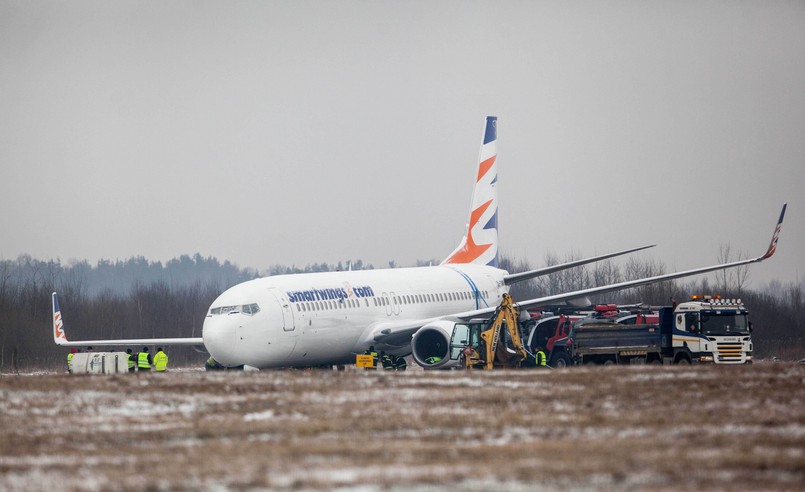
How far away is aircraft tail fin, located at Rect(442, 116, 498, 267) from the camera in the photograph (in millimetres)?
57562

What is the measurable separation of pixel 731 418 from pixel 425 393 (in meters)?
7.75

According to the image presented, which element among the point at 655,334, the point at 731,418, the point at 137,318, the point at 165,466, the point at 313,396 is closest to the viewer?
the point at 165,466

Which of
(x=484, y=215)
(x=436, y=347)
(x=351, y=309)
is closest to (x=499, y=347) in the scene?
(x=436, y=347)

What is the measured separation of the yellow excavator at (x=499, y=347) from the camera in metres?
42.5

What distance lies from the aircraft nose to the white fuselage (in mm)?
33

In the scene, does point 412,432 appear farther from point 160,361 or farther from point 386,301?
point 160,361

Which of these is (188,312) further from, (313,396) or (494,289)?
(313,396)

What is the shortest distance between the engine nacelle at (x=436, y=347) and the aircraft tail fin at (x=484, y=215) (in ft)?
39.7

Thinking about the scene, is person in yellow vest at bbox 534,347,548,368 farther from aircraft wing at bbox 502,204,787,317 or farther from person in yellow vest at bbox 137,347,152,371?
person in yellow vest at bbox 137,347,152,371

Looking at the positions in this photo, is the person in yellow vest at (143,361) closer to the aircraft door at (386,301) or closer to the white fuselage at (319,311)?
the white fuselage at (319,311)

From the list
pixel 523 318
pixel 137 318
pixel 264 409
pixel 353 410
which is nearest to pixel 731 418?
pixel 353 410

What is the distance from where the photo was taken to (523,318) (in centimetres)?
5219

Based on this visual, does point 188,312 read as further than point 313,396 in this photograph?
Yes

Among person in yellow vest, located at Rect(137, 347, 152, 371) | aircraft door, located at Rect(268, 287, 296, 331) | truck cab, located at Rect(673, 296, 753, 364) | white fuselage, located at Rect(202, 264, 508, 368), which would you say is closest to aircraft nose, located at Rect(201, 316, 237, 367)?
white fuselage, located at Rect(202, 264, 508, 368)
